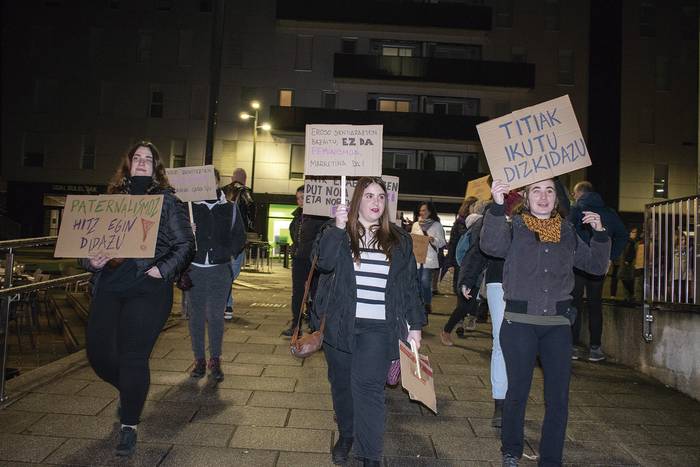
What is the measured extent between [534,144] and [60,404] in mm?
4234

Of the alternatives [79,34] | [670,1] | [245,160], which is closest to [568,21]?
[670,1]

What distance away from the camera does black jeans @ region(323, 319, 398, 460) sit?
11.2ft

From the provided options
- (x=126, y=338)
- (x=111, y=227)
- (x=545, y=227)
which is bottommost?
(x=126, y=338)

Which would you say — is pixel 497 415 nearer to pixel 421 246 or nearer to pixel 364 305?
pixel 364 305

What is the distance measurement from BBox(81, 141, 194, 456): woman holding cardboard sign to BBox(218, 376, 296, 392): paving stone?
163 centimetres

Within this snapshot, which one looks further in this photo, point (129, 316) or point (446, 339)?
point (446, 339)

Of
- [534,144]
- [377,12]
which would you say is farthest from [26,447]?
[377,12]

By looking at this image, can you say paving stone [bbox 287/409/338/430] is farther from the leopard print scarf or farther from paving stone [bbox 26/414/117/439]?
the leopard print scarf

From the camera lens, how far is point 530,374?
3.68 meters

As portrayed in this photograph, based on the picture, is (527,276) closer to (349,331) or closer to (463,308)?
(349,331)

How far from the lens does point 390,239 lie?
3.71 m

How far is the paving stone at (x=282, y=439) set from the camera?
3928 mm

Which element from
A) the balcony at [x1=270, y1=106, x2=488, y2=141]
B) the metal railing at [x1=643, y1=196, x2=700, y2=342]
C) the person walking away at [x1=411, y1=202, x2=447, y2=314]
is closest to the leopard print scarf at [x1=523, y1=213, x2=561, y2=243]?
the metal railing at [x1=643, y1=196, x2=700, y2=342]

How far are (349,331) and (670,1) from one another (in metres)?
37.5
